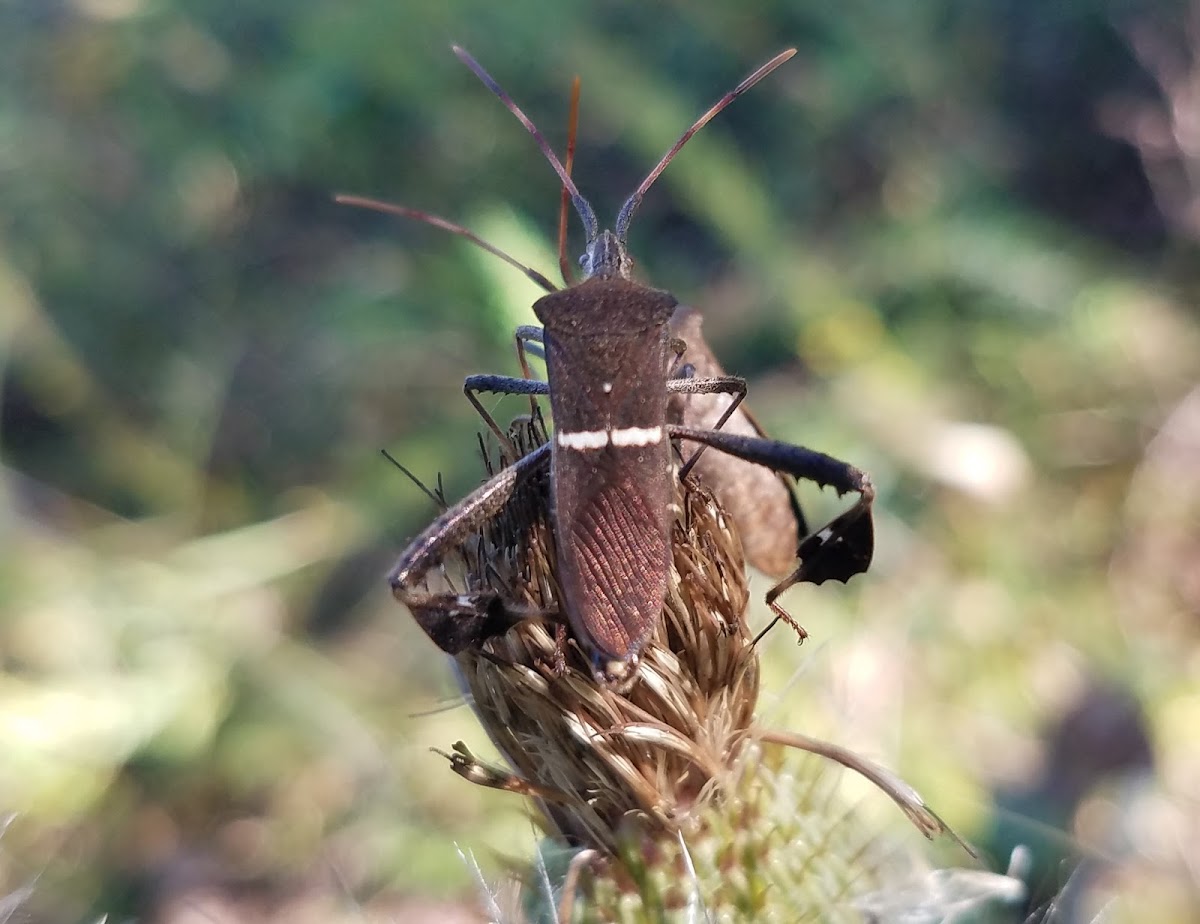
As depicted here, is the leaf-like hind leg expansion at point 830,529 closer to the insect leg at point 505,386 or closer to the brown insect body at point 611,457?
the brown insect body at point 611,457

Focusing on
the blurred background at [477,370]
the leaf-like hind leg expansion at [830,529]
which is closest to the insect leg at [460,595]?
the leaf-like hind leg expansion at [830,529]

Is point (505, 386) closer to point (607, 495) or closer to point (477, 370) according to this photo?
point (607, 495)

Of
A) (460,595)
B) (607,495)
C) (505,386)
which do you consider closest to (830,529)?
(607,495)

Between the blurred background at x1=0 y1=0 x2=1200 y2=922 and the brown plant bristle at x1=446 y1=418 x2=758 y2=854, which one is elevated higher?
the blurred background at x1=0 y1=0 x2=1200 y2=922

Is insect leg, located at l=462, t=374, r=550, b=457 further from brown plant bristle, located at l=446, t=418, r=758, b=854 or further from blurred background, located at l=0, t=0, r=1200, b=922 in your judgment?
blurred background, located at l=0, t=0, r=1200, b=922

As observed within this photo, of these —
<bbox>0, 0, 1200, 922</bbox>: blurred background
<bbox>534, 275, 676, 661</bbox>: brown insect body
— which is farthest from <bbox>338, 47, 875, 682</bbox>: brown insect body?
<bbox>0, 0, 1200, 922</bbox>: blurred background

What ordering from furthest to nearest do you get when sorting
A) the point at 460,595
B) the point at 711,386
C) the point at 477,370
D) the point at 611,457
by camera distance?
the point at 477,370 → the point at 711,386 → the point at 611,457 → the point at 460,595
